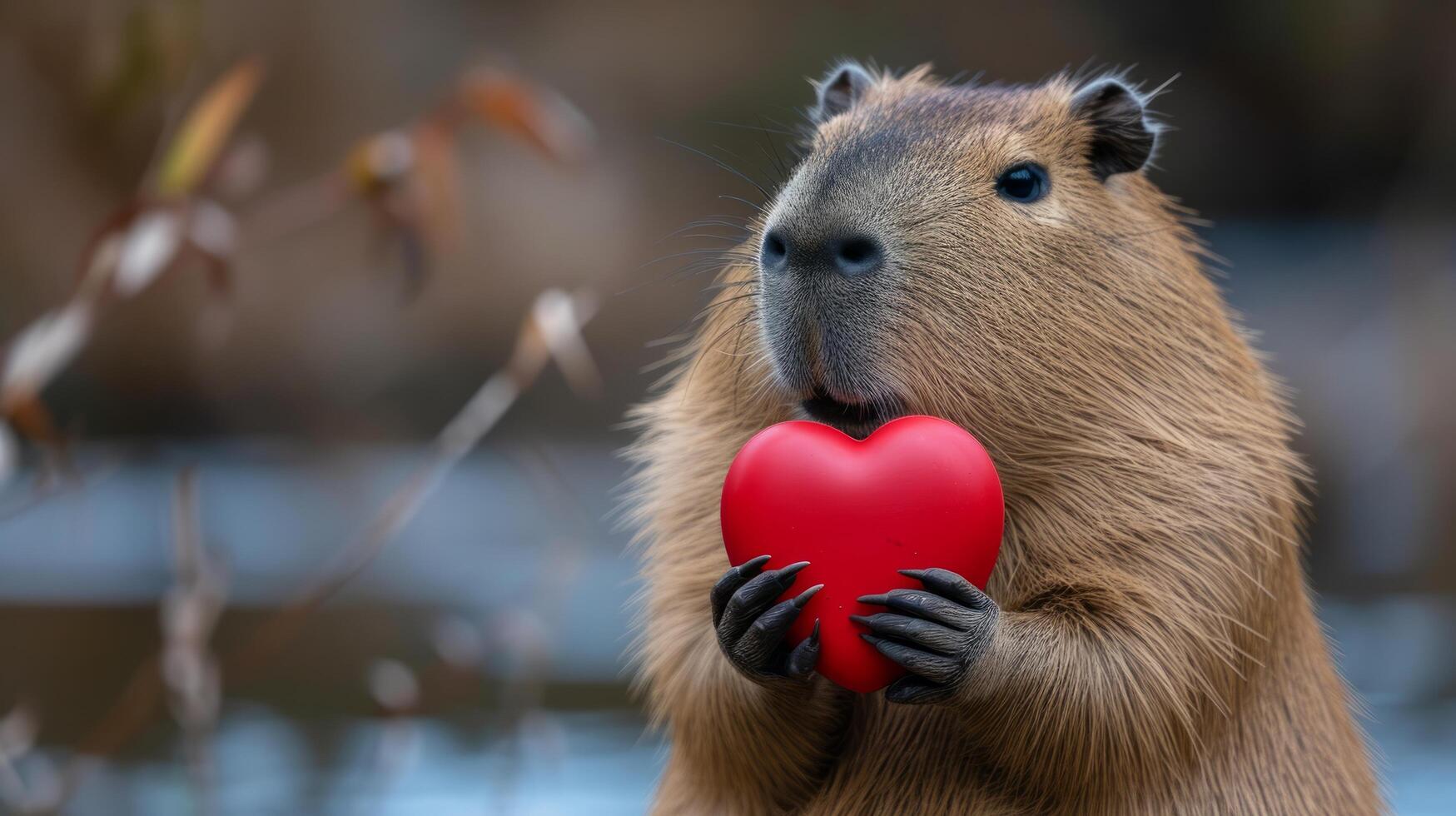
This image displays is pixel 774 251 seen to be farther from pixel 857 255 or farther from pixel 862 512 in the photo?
pixel 862 512

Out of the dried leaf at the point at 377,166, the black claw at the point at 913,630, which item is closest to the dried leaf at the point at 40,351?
the dried leaf at the point at 377,166

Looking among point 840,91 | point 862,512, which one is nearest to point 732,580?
point 862,512

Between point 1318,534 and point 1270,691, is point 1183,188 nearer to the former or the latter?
point 1318,534

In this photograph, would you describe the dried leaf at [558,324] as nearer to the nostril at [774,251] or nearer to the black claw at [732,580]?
the nostril at [774,251]

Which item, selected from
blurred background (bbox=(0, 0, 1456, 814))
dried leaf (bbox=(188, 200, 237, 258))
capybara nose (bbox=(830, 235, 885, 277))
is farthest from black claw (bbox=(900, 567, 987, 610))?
blurred background (bbox=(0, 0, 1456, 814))

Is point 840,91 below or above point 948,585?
above

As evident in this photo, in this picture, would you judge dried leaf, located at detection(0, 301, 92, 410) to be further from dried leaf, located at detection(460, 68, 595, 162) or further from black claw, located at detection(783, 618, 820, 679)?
black claw, located at detection(783, 618, 820, 679)
